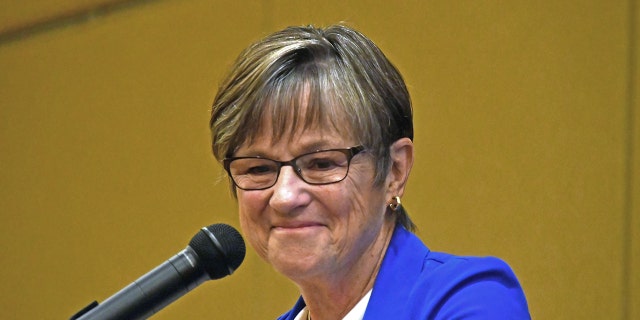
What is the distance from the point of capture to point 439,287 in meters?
1.51

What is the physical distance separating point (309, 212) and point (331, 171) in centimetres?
7

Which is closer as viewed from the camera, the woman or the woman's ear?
the woman

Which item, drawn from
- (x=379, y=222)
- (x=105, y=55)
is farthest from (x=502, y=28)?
(x=105, y=55)

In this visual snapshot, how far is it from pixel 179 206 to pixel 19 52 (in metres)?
0.91

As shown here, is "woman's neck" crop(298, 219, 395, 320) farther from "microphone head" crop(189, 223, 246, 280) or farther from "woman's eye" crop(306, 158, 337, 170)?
"microphone head" crop(189, 223, 246, 280)

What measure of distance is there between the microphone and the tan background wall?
1.08m

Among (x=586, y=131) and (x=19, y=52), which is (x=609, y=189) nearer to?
(x=586, y=131)

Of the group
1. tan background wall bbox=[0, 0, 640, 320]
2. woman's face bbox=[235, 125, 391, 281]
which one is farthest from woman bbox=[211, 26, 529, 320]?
tan background wall bbox=[0, 0, 640, 320]

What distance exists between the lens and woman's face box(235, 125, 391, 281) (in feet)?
5.12

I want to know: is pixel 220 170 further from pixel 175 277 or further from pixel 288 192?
pixel 175 277

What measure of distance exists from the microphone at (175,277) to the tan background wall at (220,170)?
108cm

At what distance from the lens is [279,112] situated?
5.18 ft

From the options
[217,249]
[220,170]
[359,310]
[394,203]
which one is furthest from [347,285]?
[220,170]

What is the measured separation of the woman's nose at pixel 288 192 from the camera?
1.55 metres
